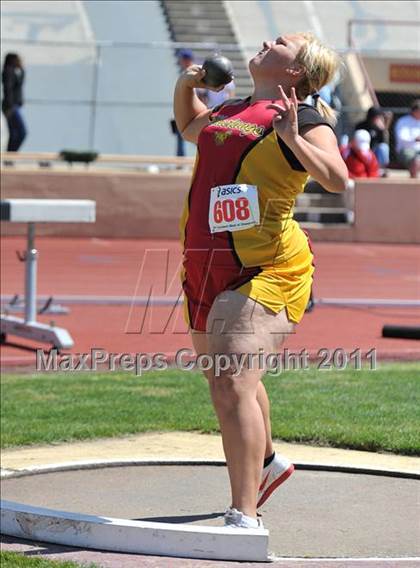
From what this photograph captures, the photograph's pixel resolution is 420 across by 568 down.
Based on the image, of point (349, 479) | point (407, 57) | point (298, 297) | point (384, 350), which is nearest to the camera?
point (298, 297)

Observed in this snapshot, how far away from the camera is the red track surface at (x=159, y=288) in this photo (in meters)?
11.5

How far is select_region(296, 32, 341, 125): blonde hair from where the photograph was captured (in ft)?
16.7

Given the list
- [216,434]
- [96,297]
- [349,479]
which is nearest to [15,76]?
[96,297]

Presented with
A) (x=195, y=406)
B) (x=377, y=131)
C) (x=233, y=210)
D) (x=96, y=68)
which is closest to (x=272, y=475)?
(x=233, y=210)

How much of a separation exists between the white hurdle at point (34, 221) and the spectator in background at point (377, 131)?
36.9 feet

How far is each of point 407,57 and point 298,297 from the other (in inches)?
866

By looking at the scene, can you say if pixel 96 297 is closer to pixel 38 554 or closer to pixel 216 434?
pixel 216 434

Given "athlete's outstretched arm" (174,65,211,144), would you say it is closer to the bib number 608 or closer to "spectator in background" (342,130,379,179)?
the bib number 608

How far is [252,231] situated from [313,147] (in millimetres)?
420

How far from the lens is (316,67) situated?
5113 mm

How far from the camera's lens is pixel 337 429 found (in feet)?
25.0

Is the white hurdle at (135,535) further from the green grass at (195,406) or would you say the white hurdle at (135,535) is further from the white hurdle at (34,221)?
the white hurdle at (34,221)

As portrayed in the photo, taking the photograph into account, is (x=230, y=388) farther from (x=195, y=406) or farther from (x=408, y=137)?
(x=408, y=137)

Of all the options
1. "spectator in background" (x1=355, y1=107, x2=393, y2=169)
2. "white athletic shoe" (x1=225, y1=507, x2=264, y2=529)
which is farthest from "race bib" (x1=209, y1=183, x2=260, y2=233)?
"spectator in background" (x1=355, y1=107, x2=393, y2=169)
